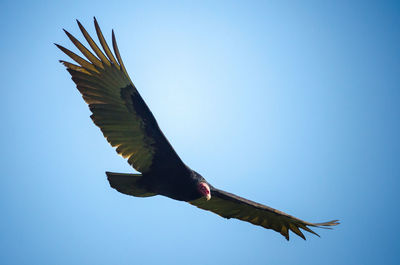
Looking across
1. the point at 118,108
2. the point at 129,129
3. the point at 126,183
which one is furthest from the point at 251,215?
the point at 118,108

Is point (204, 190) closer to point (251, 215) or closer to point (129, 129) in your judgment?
point (129, 129)

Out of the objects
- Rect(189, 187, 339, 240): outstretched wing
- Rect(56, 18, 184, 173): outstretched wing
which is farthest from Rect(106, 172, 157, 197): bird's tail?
Rect(189, 187, 339, 240): outstretched wing

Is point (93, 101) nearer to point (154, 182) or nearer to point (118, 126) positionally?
point (118, 126)

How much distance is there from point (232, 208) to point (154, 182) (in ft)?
6.15

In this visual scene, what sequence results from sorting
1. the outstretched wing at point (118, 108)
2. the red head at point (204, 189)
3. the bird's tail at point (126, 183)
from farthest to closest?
the red head at point (204, 189)
the bird's tail at point (126, 183)
the outstretched wing at point (118, 108)

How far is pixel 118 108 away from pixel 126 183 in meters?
1.18

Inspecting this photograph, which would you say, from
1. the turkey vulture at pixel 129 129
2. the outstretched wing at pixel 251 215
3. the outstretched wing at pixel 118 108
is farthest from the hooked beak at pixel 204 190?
Answer: the outstretched wing at pixel 251 215

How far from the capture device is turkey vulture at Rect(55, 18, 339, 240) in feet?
16.2

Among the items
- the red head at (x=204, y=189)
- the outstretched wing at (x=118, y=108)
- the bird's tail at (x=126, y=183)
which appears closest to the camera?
the outstretched wing at (x=118, y=108)

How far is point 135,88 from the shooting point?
195 inches

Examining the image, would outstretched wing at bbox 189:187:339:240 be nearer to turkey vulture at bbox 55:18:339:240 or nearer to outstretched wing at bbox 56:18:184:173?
turkey vulture at bbox 55:18:339:240

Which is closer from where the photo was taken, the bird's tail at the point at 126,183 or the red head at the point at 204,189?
the bird's tail at the point at 126,183

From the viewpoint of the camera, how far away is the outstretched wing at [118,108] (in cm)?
493

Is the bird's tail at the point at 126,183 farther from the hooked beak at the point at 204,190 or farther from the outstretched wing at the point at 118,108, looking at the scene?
the hooked beak at the point at 204,190
